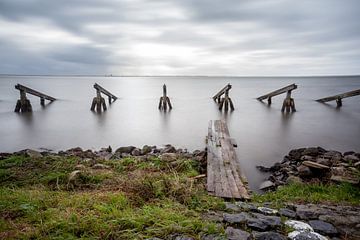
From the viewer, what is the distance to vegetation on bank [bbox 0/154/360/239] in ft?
10.9

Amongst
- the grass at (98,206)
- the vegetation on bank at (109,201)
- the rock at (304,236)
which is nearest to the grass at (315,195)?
the vegetation on bank at (109,201)

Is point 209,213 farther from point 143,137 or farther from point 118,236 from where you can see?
point 143,137

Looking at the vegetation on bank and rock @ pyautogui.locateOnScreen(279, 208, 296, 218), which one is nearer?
the vegetation on bank

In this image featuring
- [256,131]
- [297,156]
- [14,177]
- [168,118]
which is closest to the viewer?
[14,177]

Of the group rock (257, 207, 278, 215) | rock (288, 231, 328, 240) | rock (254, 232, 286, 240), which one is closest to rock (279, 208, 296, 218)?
rock (257, 207, 278, 215)

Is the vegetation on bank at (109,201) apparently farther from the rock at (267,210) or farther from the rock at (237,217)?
the rock at (267,210)

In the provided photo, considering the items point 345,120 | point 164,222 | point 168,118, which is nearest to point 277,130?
point 345,120

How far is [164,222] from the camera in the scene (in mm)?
3453

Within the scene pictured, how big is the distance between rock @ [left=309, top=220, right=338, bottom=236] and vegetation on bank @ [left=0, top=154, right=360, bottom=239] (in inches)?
34.2

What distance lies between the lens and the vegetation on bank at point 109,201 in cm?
331

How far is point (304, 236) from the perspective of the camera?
10.6 ft

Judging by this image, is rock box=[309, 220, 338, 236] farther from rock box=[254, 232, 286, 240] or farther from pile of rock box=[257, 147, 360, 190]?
pile of rock box=[257, 147, 360, 190]

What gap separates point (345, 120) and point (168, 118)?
12889 mm

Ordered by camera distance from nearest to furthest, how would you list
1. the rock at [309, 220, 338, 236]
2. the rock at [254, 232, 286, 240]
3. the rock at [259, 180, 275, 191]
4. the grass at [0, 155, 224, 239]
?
the rock at [254, 232, 286, 240] < the grass at [0, 155, 224, 239] < the rock at [309, 220, 338, 236] < the rock at [259, 180, 275, 191]
